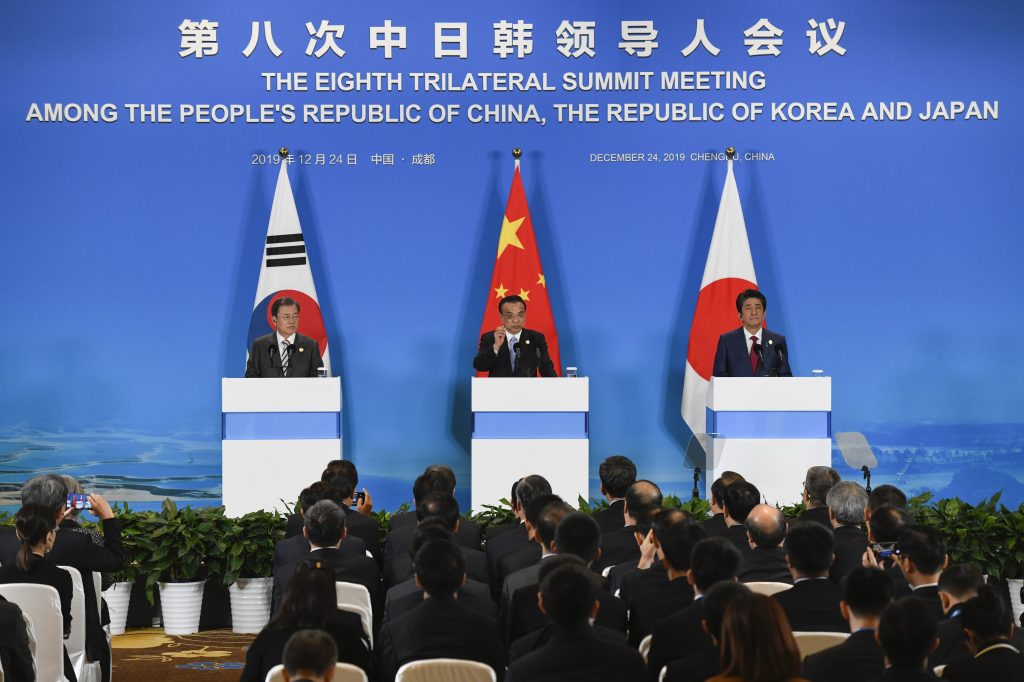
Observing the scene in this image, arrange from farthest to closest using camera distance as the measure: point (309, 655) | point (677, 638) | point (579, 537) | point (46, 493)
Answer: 1. point (46, 493)
2. point (579, 537)
3. point (677, 638)
4. point (309, 655)

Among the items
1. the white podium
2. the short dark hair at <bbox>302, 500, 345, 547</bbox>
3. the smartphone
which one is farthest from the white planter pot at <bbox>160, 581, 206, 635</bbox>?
the short dark hair at <bbox>302, 500, 345, 547</bbox>

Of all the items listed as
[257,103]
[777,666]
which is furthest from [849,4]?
[777,666]

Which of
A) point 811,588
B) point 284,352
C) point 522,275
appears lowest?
point 811,588

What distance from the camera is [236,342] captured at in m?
9.76

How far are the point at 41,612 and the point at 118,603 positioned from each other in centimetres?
254

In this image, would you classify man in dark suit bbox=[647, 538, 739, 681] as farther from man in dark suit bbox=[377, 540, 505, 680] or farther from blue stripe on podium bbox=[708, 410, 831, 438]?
blue stripe on podium bbox=[708, 410, 831, 438]

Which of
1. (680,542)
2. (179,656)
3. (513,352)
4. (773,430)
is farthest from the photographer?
(513,352)

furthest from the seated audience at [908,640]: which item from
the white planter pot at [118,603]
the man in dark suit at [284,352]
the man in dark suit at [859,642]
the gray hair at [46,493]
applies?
the man in dark suit at [284,352]

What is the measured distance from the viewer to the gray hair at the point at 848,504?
5.40 meters

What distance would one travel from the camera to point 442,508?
530 centimetres

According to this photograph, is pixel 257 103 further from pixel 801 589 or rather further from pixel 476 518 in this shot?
pixel 801 589

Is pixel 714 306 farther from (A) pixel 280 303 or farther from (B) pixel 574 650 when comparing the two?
(B) pixel 574 650

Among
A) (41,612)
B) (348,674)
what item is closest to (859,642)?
(348,674)

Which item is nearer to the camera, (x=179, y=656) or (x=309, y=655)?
(x=309, y=655)
